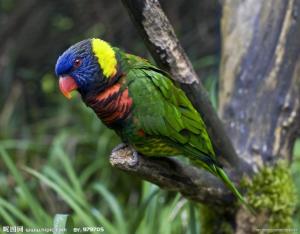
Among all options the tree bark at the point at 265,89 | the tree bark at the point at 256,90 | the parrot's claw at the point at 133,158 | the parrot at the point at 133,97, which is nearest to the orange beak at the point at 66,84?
the parrot at the point at 133,97

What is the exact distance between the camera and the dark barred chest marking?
4.86 ft

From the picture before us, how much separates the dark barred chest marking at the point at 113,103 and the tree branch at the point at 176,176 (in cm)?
13

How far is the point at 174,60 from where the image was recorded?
1.53 meters

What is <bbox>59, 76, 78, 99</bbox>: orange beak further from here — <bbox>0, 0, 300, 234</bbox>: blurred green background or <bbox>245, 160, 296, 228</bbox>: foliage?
<bbox>0, 0, 300, 234</bbox>: blurred green background

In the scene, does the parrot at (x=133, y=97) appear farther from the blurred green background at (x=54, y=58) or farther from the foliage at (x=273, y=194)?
the blurred green background at (x=54, y=58)

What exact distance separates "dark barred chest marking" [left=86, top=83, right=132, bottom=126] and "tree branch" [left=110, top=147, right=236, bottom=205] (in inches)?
5.0

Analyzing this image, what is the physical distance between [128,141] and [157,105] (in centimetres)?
14

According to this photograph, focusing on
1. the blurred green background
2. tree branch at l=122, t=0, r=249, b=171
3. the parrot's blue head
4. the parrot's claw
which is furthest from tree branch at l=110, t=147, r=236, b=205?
the blurred green background

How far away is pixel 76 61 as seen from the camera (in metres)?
1.45

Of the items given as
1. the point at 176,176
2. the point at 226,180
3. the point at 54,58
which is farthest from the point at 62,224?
the point at 54,58

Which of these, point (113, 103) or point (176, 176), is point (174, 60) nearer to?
point (113, 103)

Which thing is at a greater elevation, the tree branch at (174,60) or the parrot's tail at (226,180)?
the tree branch at (174,60)

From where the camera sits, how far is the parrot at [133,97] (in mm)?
1467

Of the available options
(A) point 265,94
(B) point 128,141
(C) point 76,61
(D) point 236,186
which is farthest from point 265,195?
(C) point 76,61
